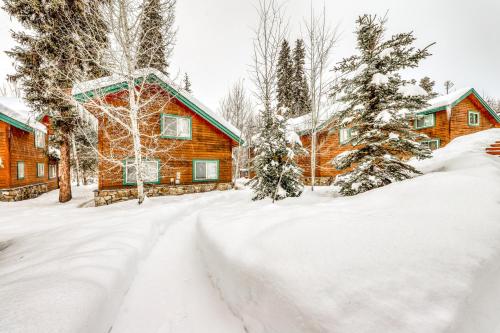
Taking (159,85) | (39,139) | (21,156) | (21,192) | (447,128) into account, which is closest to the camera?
(159,85)

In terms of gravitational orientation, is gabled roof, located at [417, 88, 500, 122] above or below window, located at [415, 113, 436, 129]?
above

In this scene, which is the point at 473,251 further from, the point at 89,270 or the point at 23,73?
the point at 23,73

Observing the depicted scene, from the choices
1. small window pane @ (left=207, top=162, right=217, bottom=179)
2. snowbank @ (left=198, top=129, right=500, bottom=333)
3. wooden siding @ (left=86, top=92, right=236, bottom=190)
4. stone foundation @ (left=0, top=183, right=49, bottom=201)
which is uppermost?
wooden siding @ (left=86, top=92, right=236, bottom=190)

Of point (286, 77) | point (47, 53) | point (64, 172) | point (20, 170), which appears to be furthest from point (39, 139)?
point (286, 77)

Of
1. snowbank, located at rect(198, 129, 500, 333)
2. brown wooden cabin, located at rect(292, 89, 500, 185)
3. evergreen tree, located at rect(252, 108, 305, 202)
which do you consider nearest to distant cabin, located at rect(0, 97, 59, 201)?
evergreen tree, located at rect(252, 108, 305, 202)

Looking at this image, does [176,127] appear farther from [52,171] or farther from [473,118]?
[473,118]

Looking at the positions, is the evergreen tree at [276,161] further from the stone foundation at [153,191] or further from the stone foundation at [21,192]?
the stone foundation at [21,192]

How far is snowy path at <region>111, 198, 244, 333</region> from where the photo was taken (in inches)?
98.0

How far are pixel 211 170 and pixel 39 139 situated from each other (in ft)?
54.0

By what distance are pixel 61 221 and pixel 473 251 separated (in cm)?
1006

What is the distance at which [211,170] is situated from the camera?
47.4ft

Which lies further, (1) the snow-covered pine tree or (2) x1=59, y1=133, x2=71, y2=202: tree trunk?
(2) x1=59, y1=133, x2=71, y2=202: tree trunk

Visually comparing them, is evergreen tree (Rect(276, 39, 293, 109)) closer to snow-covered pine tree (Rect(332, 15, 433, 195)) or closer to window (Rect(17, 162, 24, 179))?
snow-covered pine tree (Rect(332, 15, 433, 195))

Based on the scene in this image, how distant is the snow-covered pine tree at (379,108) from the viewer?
6113 mm
